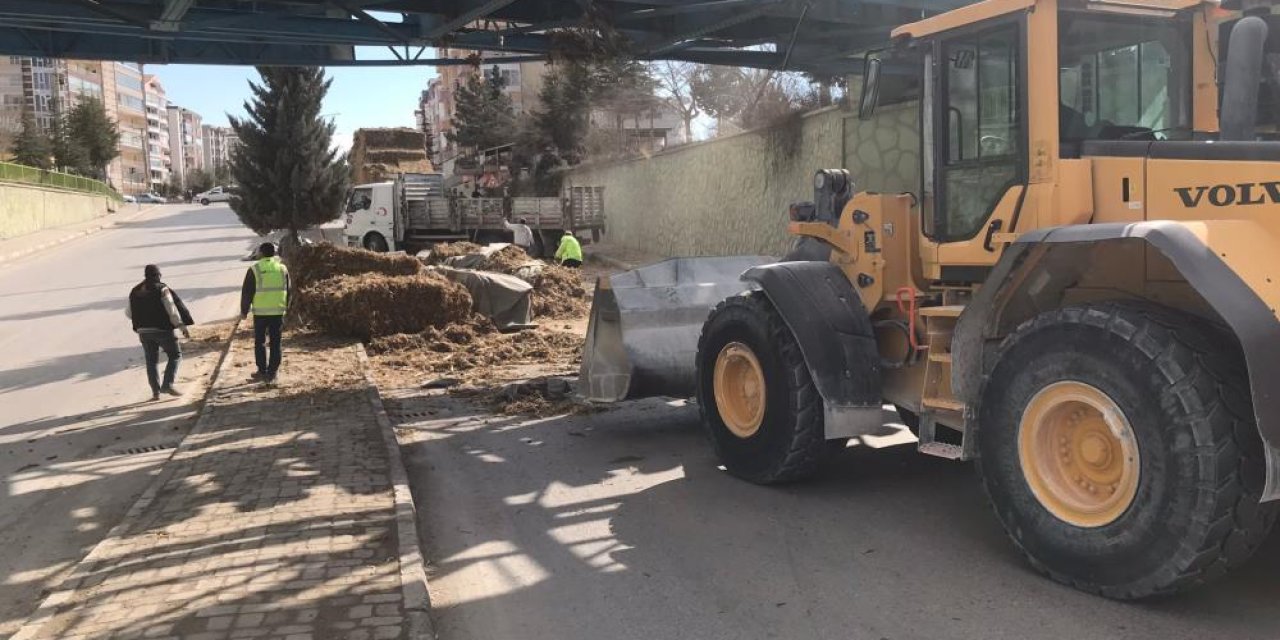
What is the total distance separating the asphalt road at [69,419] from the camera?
19.6 ft

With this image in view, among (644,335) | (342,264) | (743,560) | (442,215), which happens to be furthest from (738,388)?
(442,215)

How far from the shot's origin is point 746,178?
23516mm

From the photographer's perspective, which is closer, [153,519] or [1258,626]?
[1258,626]

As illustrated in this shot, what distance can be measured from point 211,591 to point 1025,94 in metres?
4.78

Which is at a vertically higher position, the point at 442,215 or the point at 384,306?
the point at 442,215

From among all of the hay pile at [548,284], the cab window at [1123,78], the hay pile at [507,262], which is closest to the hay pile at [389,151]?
the hay pile at [507,262]

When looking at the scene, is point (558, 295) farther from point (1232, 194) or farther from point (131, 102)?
point (131, 102)

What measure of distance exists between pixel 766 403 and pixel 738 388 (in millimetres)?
504

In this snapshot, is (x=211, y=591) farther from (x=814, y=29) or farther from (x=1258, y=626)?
(x=814, y=29)

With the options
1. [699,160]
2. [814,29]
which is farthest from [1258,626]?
[699,160]

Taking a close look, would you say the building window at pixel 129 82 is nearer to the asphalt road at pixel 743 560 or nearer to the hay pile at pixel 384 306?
the hay pile at pixel 384 306

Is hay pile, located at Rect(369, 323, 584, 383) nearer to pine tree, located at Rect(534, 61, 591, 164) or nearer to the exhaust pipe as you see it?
the exhaust pipe

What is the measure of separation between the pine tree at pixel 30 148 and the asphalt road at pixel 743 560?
2457 inches

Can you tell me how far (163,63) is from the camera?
12.3 m
